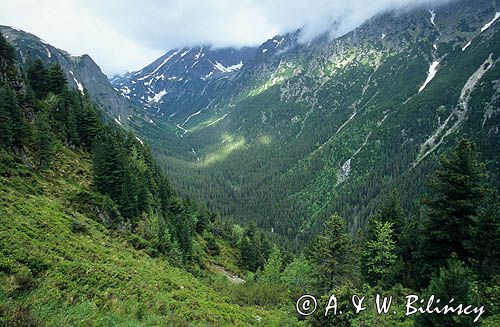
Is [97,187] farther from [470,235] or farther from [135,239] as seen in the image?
[470,235]

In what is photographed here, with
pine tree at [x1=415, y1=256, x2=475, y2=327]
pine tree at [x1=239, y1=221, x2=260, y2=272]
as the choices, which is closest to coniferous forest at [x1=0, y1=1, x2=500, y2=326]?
pine tree at [x1=415, y1=256, x2=475, y2=327]

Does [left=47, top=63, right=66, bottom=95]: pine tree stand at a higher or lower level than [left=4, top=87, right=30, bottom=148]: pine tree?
higher

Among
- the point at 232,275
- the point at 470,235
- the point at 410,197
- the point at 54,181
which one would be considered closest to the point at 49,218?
the point at 54,181

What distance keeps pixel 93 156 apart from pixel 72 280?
35.7 m

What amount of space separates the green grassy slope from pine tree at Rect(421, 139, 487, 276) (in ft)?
48.1

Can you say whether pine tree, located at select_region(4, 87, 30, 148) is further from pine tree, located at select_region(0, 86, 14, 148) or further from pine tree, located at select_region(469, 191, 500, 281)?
pine tree, located at select_region(469, 191, 500, 281)

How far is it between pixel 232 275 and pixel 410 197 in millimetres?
141445

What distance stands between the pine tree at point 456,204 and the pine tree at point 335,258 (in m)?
5.82

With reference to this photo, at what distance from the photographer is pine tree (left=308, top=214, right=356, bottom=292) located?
82.9 feet

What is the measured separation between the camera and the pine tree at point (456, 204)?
22906 mm

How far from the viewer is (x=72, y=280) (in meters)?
16.3

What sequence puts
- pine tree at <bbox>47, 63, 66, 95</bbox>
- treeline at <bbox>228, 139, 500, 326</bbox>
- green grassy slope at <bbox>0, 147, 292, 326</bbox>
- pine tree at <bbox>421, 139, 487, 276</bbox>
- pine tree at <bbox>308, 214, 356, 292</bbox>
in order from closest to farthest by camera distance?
green grassy slope at <bbox>0, 147, 292, 326</bbox> < treeline at <bbox>228, 139, 500, 326</bbox> < pine tree at <bbox>421, 139, 487, 276</bbox> < pine tree at <bbox>308, 214, 356, 292</bbox> < pine tree at <bbox>47, 63, 66, 95</bbox>

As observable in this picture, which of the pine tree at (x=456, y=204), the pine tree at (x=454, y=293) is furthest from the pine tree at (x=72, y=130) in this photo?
the pine tree at (x=454, y=293)

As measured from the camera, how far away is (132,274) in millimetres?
21688
